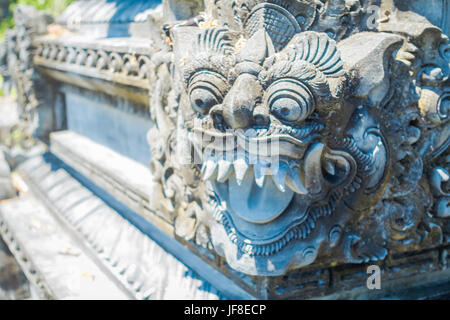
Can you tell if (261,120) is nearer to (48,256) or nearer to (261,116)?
(261,116)

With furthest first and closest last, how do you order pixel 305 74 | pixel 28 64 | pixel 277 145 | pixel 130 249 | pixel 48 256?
1. pixel 28 64
2. pixel 48 256
3. pixel 130 249
4. pixel 277 145
5. pixel 305 74

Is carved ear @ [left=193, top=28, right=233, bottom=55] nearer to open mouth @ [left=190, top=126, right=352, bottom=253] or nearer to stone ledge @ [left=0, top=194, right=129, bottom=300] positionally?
open mouth @ [left=190, top=126, right=352, bottom=253]

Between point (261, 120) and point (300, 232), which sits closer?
point (261, 120)

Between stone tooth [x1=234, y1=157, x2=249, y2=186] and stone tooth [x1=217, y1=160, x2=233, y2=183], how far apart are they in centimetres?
4

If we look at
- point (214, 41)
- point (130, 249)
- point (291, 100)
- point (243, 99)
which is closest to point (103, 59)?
point (130, 249)

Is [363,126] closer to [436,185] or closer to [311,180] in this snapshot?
[311,180]

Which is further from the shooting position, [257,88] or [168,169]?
[168,169]

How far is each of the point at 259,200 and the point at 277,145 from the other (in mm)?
292

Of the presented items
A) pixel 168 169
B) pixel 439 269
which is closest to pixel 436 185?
pixel 439 269

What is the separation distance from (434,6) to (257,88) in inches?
35.1

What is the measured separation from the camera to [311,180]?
181 centimetres

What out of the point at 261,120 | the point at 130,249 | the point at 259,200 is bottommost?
the point at 130,249

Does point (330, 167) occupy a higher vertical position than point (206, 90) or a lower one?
lower

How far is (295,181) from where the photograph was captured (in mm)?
1785
